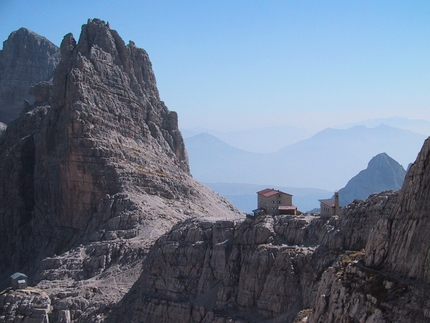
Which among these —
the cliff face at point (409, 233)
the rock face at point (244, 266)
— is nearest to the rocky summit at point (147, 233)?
the cliff face at point (409, 233)

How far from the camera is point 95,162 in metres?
140

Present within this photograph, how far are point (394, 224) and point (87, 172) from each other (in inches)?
3797

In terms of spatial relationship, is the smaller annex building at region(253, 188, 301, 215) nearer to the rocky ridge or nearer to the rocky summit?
the rocky summit

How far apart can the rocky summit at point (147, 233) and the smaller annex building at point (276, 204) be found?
4.49 meters

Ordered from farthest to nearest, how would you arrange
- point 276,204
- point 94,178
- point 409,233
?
point 94,178
point 276,204
point 409,233

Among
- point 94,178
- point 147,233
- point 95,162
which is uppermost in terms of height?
point 95,162

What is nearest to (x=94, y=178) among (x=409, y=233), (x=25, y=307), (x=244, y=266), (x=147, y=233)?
(x=147, y=233)

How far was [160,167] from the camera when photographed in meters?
151

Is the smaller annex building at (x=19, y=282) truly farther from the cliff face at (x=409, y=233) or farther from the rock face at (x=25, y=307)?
the cliff face at (x=409, y=233)

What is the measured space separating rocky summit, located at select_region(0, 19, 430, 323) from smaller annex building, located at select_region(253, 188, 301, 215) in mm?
4490

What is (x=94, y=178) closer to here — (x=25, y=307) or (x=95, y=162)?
(x=95, y=162)

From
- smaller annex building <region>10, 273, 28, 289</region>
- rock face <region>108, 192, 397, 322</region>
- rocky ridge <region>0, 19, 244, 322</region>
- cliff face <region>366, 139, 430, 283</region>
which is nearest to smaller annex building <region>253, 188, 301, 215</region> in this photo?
rock face <region>108, 192, 397, 322</region>

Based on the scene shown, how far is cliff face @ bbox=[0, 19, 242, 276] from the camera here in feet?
455

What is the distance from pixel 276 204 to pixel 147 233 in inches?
1171
